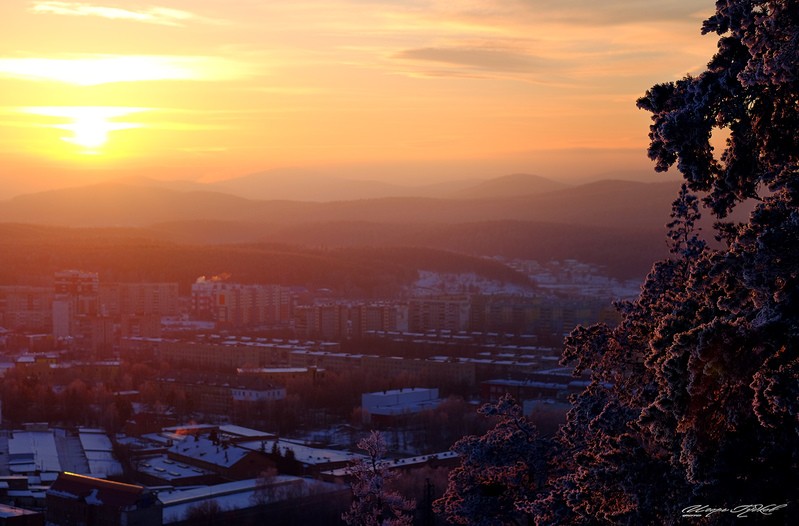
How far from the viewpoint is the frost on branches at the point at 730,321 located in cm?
411

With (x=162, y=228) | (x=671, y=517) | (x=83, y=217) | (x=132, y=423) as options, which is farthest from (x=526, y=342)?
(x=83, y=217)

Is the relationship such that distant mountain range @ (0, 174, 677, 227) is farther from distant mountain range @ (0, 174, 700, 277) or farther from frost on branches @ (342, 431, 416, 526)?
frost on branches @ (342, 431, 416, 526)

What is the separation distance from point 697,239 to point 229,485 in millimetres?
10569

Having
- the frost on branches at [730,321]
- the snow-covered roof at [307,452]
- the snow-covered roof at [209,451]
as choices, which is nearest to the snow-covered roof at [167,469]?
the snow-covered roof at [209,451]

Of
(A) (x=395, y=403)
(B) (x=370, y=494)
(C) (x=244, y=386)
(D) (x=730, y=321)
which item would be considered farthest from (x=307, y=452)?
(D) (x=730, y=321)

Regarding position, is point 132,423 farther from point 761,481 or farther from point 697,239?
point 761,481

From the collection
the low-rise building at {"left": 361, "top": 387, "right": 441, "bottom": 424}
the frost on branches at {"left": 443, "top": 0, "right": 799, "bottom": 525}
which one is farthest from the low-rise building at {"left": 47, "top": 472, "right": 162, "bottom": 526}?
the frost on branches at {"left": 443, "top": 0, "right": 799, "bottom": 525}

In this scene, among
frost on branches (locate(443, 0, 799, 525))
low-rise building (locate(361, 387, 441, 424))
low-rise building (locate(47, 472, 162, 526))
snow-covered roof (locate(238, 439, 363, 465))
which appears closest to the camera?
frost on branches (locate(443, 0, 799, 525))

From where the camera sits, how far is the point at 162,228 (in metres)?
87.0

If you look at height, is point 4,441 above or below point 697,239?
below

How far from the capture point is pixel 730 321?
4.29m

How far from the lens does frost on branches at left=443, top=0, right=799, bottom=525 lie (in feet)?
13.5

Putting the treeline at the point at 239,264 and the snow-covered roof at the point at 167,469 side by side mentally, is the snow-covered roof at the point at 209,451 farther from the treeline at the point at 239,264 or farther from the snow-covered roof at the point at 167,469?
the treeline at the point at 239,264

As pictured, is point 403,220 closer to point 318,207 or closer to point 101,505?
point 318,207
